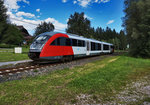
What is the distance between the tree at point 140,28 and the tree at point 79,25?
3550 cm

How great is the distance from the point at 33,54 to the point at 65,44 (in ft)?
11.7

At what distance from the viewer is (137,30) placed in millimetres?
19641

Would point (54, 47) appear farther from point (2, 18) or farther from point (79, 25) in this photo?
point (79, 25)

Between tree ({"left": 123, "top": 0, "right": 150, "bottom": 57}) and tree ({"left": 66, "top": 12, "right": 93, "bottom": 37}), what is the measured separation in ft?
116

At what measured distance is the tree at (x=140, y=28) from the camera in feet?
58.4

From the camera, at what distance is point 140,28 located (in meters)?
18.6

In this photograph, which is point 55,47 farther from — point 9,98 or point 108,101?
point 108,101

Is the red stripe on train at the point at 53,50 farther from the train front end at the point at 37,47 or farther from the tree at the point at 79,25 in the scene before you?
the tree at the point at 79,25

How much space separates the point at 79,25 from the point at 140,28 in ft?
142

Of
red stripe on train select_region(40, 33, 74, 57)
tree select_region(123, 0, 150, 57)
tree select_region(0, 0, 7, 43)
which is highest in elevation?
tree select_region(0, 0, 7, 43)

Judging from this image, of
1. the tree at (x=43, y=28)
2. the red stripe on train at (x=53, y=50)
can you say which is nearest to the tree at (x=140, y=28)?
the red stripe on train at (x=53, y=50)

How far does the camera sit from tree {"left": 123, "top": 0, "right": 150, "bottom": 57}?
17.8 m

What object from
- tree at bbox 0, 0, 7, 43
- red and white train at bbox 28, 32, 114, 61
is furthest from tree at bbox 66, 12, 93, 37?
red and white train at bbox 28, 32, 114, 61

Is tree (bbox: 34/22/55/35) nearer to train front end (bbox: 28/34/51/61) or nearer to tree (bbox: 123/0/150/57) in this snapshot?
tree (bbox: 123/0/150/57)
